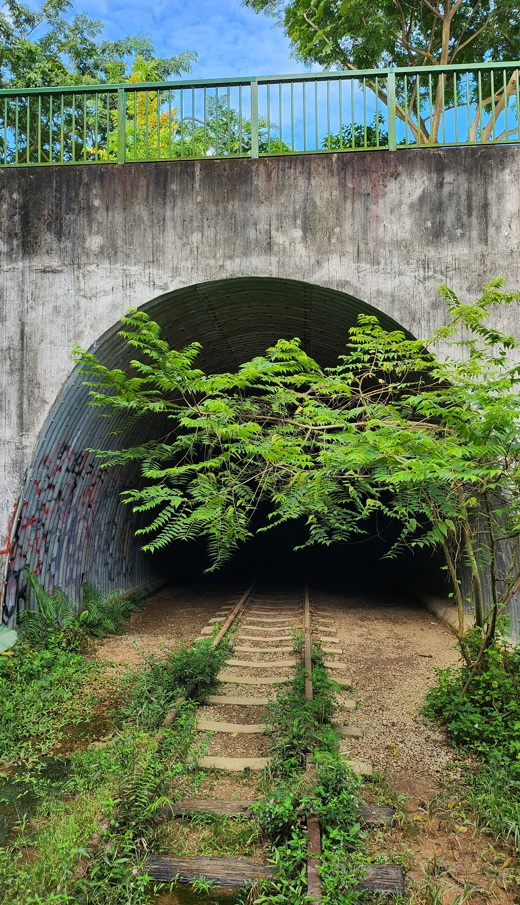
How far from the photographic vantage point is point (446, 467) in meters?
3.56

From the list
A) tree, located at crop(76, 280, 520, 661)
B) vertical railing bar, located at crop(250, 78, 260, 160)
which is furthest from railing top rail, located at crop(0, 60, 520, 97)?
tree, located at crop(76, 280, 520, 661)

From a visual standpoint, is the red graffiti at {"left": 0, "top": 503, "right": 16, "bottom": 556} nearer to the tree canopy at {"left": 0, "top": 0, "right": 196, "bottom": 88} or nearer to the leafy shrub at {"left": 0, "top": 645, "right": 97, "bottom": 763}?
the leafy shrub at {"left": 0, "top": 645, "right": 97, "bottom": 763}

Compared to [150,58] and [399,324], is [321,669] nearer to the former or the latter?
[399,324]

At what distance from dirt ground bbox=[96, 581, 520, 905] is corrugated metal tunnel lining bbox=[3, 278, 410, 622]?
4.16ft

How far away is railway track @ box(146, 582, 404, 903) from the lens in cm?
323

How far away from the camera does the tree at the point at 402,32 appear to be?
1579 centimetres

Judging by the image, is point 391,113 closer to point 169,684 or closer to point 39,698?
point 169,684

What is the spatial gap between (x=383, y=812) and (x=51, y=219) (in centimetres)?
709

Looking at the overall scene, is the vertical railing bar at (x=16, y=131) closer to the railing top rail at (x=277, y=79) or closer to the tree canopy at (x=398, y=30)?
the railing top rail at (x=277, y=79)

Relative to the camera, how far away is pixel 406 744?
496cm

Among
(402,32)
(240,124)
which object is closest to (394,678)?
(240,124)

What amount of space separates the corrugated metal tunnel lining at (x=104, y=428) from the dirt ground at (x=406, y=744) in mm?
1269

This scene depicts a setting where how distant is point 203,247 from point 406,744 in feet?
18.4

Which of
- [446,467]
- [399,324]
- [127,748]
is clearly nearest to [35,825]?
[127,748]
